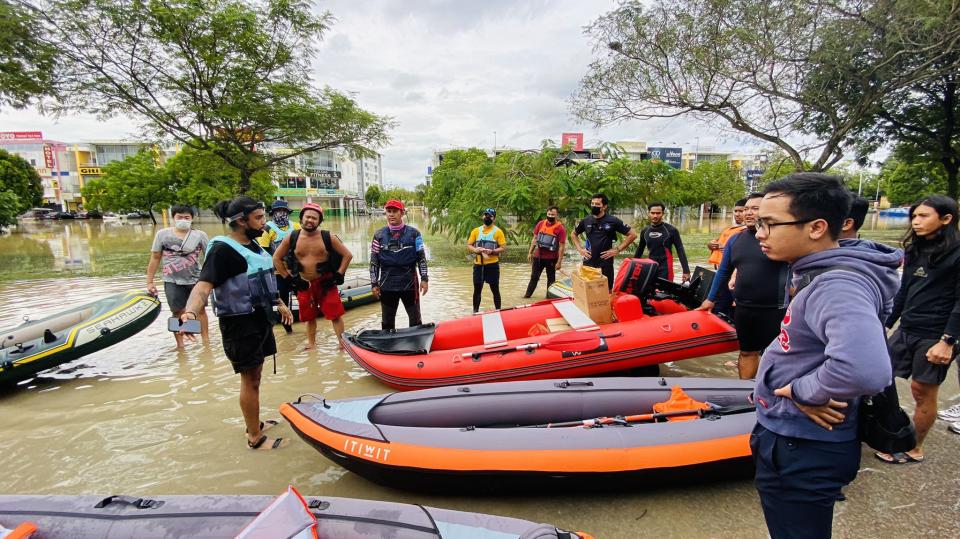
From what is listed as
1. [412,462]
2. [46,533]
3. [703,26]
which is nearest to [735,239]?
[412,462]

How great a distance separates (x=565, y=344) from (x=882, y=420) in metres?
2.44

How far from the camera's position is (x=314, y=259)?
445 cm

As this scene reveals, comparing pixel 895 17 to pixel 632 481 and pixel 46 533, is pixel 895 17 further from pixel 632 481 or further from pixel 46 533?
pixel 46 533

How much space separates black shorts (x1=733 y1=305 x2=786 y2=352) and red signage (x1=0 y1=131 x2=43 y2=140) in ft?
285

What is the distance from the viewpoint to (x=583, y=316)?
381 centimetres

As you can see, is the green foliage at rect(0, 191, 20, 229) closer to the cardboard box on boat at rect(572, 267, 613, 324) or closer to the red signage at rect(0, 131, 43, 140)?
the cardboard box on boat at rect(572, 267, 613, 324)

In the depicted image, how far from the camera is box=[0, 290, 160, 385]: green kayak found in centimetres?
376

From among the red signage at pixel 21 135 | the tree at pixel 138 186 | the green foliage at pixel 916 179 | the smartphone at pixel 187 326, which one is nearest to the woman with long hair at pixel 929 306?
the smartphone at pixel 187 326

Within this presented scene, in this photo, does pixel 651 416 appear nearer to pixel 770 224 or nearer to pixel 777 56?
pixel 770 224

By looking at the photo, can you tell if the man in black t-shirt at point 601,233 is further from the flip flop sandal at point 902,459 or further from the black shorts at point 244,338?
the black shorts at point 244,338

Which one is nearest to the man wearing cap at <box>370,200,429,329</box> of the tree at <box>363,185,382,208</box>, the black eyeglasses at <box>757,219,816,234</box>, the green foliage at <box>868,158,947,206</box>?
the black eyeglasses at <box>757,219,816,234</box>

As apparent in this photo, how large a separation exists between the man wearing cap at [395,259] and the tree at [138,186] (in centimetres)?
3806

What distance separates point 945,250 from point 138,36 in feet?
45.1

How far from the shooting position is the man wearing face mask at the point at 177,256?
15.4 ft
